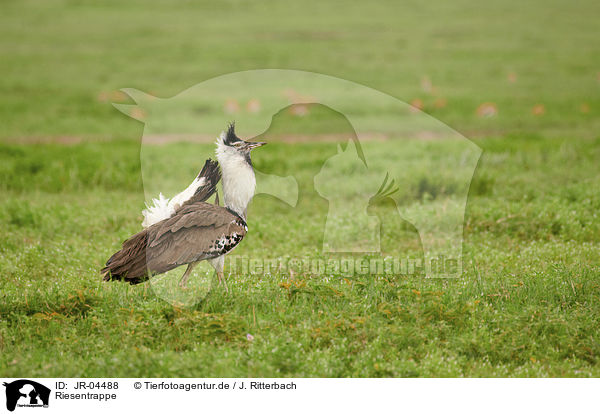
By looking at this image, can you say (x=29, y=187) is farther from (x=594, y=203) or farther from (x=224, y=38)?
(x=224, y=38)

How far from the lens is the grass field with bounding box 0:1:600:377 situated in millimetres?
5273

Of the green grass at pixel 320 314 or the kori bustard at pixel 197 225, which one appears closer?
the green grass at pixel 320 314

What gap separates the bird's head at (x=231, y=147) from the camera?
19.2ft

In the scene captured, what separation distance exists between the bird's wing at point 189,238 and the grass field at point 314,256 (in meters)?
0.43

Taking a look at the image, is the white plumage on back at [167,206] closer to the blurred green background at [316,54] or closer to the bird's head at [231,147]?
the bird's head at [231,147]

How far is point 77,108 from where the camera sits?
1862cm

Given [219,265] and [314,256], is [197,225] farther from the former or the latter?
[314,256]

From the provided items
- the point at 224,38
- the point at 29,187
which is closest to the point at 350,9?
the point at 224,38

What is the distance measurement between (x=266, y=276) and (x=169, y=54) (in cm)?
2119
